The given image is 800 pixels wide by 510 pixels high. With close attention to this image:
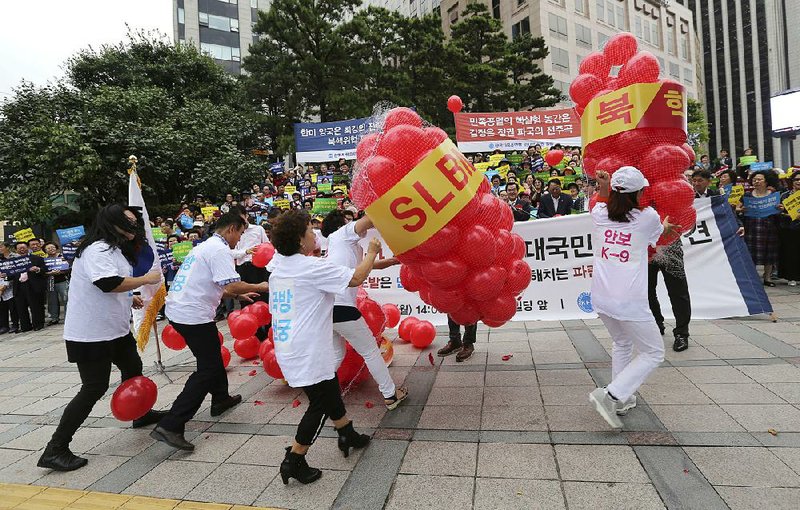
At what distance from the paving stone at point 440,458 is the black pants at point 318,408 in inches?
22.4

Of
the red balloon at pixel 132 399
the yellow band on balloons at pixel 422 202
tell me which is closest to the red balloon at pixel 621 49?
the yellow band on balloons at pixel 422 202

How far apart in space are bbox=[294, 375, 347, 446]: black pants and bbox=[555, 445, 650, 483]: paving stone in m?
1.48

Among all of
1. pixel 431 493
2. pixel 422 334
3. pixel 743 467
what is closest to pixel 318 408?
pixel 431 493

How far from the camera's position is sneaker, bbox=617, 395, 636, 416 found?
350 centimetres

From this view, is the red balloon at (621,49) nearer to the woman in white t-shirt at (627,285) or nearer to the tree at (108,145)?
the woman in white t-shirt at (627,285)

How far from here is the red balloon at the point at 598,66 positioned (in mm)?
4566

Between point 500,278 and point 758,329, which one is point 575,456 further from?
point 758,329

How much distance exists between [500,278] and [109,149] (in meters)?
18.5

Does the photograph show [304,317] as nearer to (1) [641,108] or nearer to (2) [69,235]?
(1) [641,108]

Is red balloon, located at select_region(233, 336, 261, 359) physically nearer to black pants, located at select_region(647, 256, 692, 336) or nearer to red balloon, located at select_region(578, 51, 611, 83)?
black pants, located at select_region(647, 256, 692, 336)

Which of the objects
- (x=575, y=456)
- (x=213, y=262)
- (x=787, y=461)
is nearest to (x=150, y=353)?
(x=213, y=262)

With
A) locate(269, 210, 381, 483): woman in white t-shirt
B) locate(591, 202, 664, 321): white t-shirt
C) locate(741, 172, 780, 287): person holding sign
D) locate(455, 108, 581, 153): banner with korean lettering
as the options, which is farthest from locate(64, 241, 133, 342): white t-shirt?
locate(455, 108, 581, 153): banner with korean lettering

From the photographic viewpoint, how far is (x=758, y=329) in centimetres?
550

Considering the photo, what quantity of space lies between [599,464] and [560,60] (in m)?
34.5
